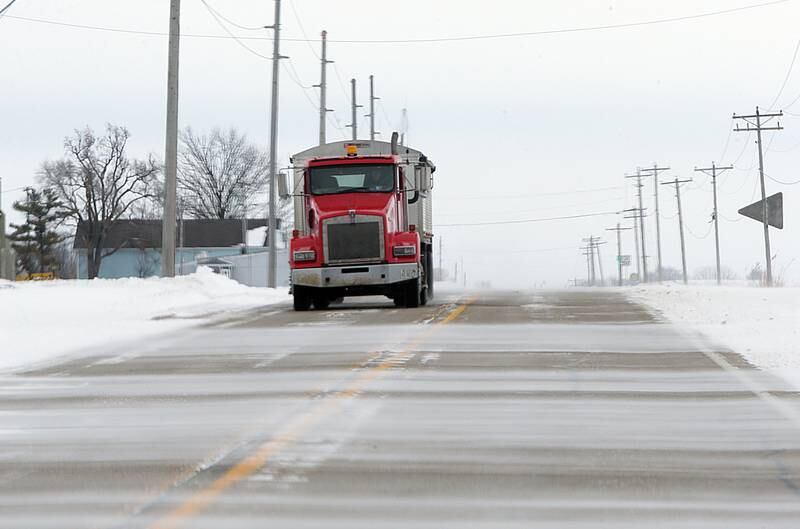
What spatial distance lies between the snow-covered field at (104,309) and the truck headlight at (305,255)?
6.26 feet

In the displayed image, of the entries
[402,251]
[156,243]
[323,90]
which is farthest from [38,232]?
[402,251]

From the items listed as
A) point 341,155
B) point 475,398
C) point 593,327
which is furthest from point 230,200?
point 475,398

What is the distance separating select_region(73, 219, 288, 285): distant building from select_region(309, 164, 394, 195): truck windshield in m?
70.2

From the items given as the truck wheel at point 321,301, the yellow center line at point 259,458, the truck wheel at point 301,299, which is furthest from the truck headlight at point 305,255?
the yellow center line at point 259,458

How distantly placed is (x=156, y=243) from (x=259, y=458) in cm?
9689

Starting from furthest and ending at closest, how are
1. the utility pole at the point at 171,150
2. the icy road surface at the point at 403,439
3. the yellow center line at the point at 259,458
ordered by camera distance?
the utility pole at the point at 171,150, the icy road surface at the point at 403,439, the yellow center line at the point at 259,458

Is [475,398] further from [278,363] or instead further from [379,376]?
[278,363]

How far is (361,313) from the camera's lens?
22.9 m

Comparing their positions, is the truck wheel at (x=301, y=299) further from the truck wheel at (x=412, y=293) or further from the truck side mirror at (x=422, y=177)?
the truck side mirror at (x=422, y=177)

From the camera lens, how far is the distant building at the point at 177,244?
98.1 metres

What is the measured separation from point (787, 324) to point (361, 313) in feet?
27.8

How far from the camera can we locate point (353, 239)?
24.2 metres

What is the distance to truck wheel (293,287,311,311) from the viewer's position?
24766 millimetres

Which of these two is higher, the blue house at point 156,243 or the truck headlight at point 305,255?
the blue house at point 156,243
